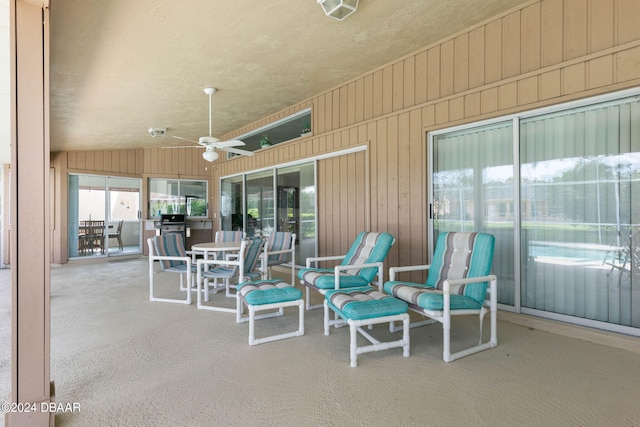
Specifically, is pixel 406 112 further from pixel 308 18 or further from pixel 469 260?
pixel 469 260

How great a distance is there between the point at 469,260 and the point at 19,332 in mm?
3053

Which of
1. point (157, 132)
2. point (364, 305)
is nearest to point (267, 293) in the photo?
point (364, 305)

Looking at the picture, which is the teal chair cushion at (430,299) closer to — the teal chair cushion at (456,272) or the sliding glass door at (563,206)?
the teal chair cushion at (456,272)

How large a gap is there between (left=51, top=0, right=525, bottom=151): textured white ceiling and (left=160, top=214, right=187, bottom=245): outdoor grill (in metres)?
2.91

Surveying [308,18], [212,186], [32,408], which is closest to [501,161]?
[308,18]

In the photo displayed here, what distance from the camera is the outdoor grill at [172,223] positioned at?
7.83m

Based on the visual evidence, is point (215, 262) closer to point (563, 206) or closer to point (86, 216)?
point (563, 206)

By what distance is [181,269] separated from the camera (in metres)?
4.17

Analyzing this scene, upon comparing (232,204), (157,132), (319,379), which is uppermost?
(157,132)

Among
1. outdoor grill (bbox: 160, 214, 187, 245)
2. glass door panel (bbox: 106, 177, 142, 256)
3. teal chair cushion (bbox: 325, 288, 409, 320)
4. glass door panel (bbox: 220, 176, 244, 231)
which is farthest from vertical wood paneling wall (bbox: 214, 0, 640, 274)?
glass door panel (bbox: 106, 177, 142, 256)

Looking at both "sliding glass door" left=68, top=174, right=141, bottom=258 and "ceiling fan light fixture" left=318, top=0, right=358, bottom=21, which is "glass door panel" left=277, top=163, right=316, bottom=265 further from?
"sliding glass door" left=68, top=174, right=141, bottom=258

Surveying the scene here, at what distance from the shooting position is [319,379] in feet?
6.95

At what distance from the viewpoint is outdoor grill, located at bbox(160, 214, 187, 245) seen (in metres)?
7.83

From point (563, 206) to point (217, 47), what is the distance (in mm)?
3733
